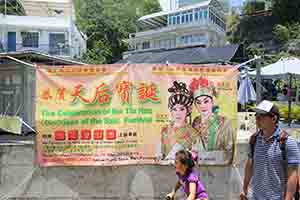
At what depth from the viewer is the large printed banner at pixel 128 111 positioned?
5613 mm

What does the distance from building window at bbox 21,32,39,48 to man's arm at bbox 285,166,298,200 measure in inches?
1536

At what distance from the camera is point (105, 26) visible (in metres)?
58.4

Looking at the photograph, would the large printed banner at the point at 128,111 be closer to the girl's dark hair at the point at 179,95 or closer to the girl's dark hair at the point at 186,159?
Result: the girl's dark hair at the point at 179,95

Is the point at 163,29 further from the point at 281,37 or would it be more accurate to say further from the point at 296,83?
the point at 296,83

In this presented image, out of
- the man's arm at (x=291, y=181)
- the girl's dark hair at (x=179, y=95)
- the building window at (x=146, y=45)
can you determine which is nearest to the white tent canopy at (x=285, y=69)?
the girl's dark hair at (x=179, y=95)

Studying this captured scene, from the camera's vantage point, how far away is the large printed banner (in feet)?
18.4

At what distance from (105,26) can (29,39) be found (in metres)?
19.2

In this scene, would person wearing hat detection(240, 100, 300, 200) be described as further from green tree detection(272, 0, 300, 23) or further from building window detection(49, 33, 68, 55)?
green tree detection(272, 0, 300, 23)

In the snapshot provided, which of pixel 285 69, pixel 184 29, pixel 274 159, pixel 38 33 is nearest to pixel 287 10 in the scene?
pixel 184 29

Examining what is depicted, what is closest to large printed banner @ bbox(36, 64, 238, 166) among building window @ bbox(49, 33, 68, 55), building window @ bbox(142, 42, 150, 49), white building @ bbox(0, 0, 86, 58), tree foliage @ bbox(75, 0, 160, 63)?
white building @ bbox(0, 0, 86, 58)

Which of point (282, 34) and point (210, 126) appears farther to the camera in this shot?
point (282, 34)

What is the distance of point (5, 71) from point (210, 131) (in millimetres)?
4399

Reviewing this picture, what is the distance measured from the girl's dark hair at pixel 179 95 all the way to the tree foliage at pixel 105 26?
44.3 m

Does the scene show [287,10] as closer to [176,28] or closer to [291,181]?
[176,28]
